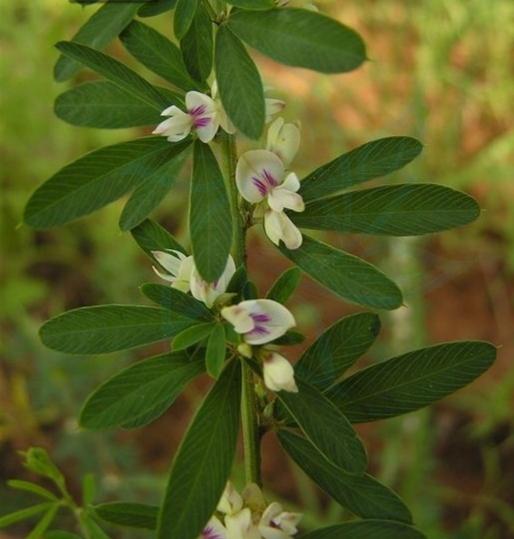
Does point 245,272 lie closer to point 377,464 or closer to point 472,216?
point 472,216

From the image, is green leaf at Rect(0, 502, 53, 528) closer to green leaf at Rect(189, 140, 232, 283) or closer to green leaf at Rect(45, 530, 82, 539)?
green leaf at Rect(45, 530, 82, 539)

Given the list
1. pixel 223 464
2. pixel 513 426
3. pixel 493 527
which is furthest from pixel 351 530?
pixel 513 426

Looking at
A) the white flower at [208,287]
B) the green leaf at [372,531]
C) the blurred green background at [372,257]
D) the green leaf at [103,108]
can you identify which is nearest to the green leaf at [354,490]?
the green leaf at [372,531]

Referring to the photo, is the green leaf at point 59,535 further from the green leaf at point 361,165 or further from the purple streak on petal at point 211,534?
the green leaf at point 361,165

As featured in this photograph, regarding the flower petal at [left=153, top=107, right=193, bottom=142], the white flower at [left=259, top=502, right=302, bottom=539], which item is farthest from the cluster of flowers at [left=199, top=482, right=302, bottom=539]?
the flower petal at [left=153, top=107, right=193, bottom=142]

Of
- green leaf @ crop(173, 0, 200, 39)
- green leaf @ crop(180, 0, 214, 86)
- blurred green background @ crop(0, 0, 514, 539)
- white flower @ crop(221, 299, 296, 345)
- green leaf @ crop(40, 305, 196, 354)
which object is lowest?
blurred green background @ crop(0, 0, 514, 539)

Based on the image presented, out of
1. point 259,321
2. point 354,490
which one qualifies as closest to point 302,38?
point 259,321
